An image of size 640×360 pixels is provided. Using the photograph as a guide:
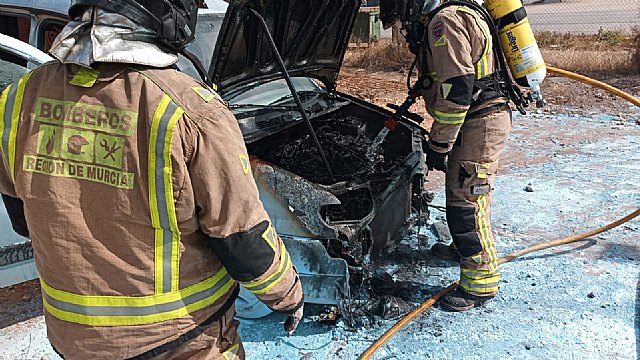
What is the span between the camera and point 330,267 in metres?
3.04

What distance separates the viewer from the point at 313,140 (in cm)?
369

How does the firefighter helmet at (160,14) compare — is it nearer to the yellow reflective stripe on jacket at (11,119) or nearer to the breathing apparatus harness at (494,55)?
the yellow reflective stripe on jacket at (11,119)

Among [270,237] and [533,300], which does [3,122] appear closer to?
[270,237]

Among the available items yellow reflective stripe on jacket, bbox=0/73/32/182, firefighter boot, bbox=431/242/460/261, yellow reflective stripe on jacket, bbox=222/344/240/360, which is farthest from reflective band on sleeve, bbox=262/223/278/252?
firefighter boot, bbox=431/242/460/261

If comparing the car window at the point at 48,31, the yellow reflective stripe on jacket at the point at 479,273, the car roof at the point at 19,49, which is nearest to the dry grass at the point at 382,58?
the car window at the point at 48,31

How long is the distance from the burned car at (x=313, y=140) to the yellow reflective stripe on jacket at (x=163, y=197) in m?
1.40

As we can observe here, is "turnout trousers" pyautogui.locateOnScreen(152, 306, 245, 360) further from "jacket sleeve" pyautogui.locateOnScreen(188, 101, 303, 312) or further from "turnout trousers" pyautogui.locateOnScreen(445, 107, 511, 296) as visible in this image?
Answer: "turnout trousers" pyautogui.locateOnScreen(445, 107, 511, 296)

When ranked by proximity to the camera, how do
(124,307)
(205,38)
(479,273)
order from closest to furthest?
1. (124,307)
2. (479,273)
3. (205,38)

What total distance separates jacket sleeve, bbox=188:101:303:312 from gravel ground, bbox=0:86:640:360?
1639 millimetres

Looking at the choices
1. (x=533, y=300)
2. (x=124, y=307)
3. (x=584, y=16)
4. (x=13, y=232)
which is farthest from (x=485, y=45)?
(x=584, y=16)

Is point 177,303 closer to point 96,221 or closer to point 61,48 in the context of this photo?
point 96,221

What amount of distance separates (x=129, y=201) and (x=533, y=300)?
2898 millimetres

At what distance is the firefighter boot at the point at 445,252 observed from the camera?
13.7 feet

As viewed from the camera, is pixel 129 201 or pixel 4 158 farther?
pixel 4 158
